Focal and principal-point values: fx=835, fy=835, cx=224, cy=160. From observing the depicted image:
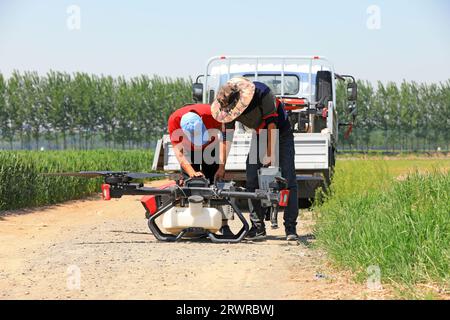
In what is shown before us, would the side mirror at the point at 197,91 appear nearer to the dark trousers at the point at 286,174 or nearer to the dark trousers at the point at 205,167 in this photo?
the dark trousers at the point at 205,167

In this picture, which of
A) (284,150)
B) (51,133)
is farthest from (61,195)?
(51,133)

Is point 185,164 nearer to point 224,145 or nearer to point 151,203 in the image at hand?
point 224,145

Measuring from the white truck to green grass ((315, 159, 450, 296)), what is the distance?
102 inches

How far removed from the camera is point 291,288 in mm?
6648

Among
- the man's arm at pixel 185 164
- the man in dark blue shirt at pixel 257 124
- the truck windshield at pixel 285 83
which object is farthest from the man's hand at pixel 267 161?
the truck windshield at pixel 285 83

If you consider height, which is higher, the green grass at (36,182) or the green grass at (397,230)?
the green grass at (397,230)

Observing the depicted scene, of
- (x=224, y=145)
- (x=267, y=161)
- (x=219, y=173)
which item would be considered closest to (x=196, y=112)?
(x=224, y=145)

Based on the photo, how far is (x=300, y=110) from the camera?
15258mm

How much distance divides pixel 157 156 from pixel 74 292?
7594mm

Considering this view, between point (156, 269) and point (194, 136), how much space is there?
2.54m

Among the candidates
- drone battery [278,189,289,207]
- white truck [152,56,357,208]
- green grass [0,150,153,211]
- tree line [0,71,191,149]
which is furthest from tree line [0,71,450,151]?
drone battery [278,189,289,207]

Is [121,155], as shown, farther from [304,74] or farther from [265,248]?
[265,248]

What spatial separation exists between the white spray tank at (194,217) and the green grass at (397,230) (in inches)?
48.2

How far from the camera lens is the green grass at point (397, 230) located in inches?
255
